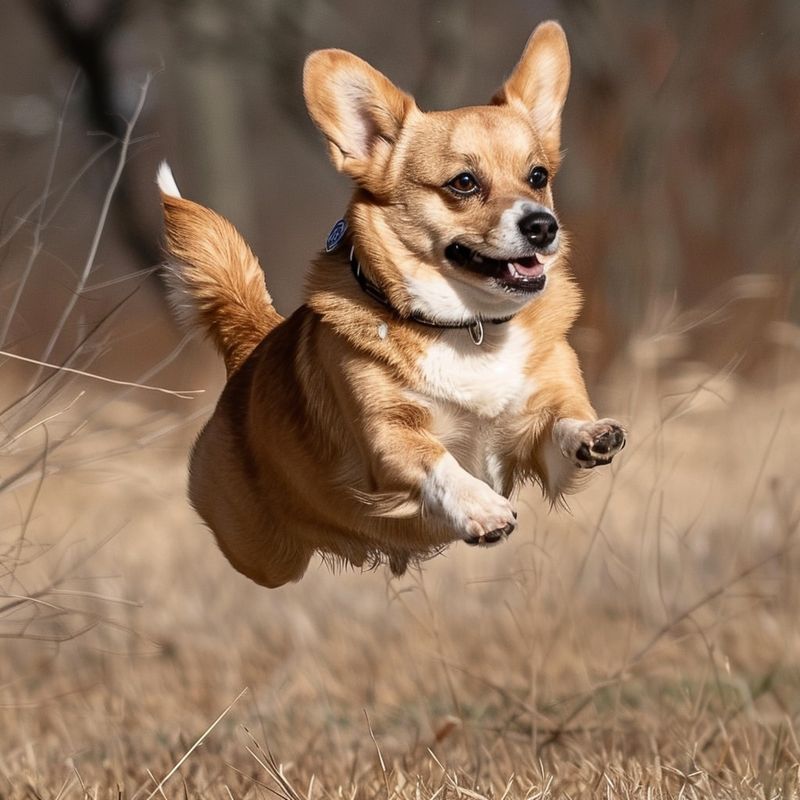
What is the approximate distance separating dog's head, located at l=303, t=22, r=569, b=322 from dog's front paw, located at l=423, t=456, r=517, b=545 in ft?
1.85

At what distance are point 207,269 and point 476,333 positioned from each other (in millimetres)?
1057

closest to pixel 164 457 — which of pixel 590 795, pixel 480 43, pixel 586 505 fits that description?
pixel 586 505

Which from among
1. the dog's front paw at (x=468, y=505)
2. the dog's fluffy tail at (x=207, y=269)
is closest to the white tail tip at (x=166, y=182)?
the dog's fluffy tail at (x=207, y=269)

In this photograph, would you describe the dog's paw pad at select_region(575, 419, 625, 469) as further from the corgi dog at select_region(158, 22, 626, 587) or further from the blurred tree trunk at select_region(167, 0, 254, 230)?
the blurred tree trunk at select_region(167, 0, 254, 230)

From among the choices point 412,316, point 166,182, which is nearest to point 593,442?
point 412,316

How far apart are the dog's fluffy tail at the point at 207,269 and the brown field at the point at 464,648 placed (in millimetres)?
428

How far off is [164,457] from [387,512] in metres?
5.73

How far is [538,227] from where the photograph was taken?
3.70 meters

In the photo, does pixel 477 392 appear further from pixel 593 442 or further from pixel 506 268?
pixel 593 442

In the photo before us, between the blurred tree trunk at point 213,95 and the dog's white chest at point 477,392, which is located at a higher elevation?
the dog's white chest at point 477,392

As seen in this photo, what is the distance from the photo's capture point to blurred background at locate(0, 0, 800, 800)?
454 centimetres

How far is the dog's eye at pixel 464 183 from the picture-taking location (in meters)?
3.96

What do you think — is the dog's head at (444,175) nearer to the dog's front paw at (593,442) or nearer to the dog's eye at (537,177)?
the dog's eye at (537,177)

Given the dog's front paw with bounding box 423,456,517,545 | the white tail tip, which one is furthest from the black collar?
the white tail tip
